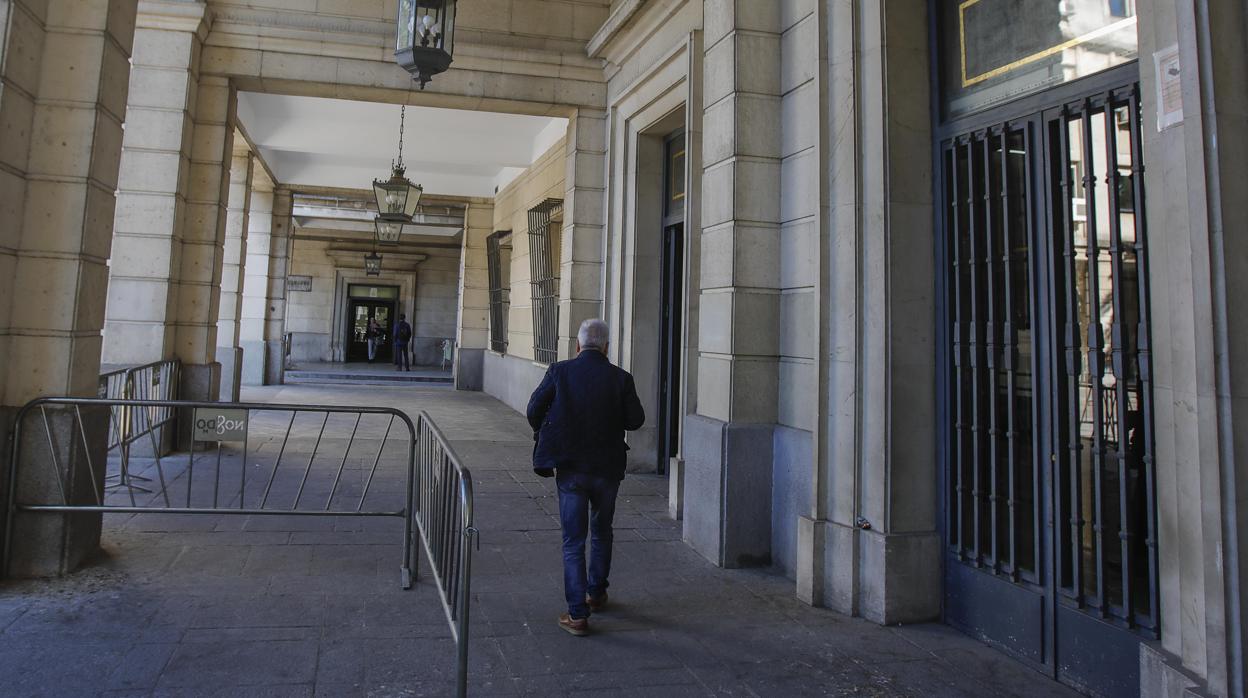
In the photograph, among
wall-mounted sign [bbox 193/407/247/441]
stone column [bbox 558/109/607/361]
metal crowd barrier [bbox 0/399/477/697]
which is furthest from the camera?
stone column [bbox 558/109/607/361]

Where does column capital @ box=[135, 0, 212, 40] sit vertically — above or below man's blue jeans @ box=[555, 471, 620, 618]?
above

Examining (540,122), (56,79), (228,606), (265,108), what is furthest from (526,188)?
(228,606)

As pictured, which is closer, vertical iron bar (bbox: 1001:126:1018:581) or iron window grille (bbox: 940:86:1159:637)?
iron window grille (bbox: 940:86:1159:637)

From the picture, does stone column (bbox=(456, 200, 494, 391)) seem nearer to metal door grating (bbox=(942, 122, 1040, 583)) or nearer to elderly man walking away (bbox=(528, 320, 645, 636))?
elderly man walking away (bbox=(528, 320, 645, 636))

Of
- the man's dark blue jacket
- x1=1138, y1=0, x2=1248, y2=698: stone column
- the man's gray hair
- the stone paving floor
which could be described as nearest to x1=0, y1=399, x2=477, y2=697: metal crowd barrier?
the stone paving floor

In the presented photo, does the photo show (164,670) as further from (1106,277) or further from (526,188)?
(526,188)

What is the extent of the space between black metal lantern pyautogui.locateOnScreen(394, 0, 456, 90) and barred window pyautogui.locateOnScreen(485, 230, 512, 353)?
30.6ft

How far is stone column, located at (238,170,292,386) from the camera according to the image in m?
16.1

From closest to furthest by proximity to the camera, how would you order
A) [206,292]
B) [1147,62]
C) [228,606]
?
[1147,62]
[228,606]
[206,292]

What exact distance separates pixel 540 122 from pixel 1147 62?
9.84m

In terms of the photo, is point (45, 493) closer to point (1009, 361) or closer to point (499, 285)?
point (1009, 361)

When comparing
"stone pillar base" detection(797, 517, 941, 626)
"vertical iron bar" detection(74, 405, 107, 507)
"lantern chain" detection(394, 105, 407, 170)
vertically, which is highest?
"lantern chain" detection(394, 105, 407, 170)

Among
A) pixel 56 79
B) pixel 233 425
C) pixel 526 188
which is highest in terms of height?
pixel 526 188

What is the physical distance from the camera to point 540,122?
1155 centimetres
